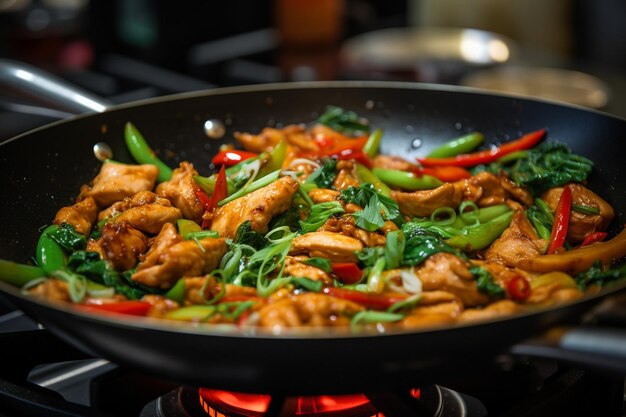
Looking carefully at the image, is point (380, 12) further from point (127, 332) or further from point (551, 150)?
point (127, 332)

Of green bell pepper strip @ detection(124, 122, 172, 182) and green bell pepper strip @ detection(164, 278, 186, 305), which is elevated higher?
green bell pepper strip @ detection(124, 122, 172, 182)

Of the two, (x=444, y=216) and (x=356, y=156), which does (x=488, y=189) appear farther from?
(x=356, y=156)

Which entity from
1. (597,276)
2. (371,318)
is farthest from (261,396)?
(597,276)

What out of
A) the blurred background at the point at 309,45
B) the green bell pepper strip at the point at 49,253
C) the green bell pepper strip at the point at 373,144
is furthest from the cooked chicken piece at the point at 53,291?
the blurred background at the point at 309,45

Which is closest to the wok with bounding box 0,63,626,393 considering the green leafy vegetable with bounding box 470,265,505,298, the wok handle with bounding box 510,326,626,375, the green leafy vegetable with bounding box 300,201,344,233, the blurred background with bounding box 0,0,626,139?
the wok handle with bounding box 510,326,626,375

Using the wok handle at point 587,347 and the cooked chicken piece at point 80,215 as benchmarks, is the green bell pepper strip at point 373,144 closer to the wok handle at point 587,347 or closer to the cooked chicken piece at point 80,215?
the cooked chicken piece at point 80,215

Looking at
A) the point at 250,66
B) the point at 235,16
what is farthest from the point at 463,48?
the point at 235,16

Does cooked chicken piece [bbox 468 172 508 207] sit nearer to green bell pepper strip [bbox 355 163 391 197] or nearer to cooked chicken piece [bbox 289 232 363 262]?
green bell pepper strip [bbox 355 163 391 197]
